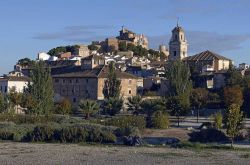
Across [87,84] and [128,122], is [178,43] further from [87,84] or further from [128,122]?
[128,122]

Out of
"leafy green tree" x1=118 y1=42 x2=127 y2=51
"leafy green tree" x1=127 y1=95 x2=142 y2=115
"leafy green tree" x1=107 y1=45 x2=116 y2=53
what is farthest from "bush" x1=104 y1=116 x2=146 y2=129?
"leafy green tree" x1=107 y1=45 x2=116 y2=53

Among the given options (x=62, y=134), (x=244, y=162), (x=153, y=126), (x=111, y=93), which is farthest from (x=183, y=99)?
(x=244, y=162)

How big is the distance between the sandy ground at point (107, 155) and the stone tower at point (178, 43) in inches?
3203

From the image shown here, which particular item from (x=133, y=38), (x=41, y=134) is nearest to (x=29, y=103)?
(x=41, y=134)

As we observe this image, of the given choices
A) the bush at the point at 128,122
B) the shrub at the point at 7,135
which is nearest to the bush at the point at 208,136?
the bush at the point at 128,122

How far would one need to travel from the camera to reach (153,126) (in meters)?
55.0

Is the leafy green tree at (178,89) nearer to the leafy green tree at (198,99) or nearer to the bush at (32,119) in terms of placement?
the leafy green tree at (198,99)

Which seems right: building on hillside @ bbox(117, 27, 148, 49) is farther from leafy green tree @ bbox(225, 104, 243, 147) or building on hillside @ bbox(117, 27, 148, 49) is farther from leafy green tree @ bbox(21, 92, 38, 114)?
leafy green tree @ bbox(225, 104, 243, 147)

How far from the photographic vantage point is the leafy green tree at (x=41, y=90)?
59.1 m

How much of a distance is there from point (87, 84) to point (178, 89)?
18.4 metres

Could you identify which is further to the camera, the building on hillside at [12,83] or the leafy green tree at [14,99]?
the building on hillside at [12,83]

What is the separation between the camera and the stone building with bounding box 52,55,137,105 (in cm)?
8244

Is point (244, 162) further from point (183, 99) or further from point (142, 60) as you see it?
point (142, 60)

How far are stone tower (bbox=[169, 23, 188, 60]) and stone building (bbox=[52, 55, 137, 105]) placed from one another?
109 feet
